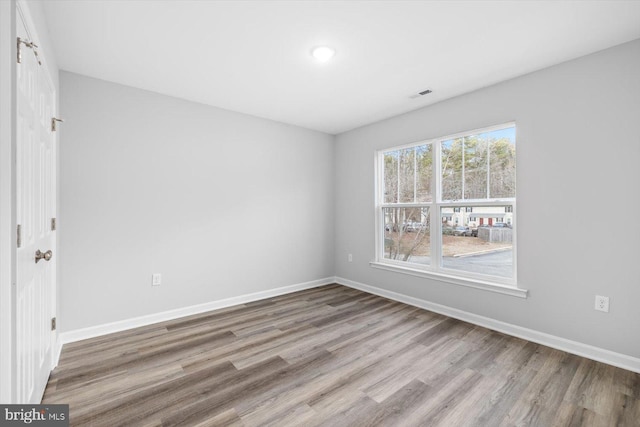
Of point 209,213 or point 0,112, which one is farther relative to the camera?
point 209,213

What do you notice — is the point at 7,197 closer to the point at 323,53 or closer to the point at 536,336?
the point at 323,53

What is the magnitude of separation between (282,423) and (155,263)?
226 centimetres

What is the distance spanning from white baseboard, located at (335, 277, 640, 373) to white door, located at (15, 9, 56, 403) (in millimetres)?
3497

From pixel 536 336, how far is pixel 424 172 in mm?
2073

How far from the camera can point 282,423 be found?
1.65 m

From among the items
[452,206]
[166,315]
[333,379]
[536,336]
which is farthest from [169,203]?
[536,336]

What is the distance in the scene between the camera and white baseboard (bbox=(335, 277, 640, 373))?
222 cm

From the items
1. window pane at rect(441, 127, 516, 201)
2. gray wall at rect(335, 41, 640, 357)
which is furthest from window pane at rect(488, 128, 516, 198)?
gray wall at rect(335, 41, 640, 357)

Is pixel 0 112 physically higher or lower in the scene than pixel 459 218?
higher

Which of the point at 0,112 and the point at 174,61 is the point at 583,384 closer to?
the point at 0,112

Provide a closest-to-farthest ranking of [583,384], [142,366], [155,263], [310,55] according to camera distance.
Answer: [583,384] < [142,366] < [310,55] < [155,263]

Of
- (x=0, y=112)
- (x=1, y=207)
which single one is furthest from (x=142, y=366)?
(x=0, y=112)

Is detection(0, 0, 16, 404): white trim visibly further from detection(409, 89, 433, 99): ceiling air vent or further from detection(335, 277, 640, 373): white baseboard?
detection(335, 277, 640, 373): white baseboard

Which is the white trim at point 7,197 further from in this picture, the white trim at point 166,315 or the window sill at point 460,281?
the window sill at point 460,281
